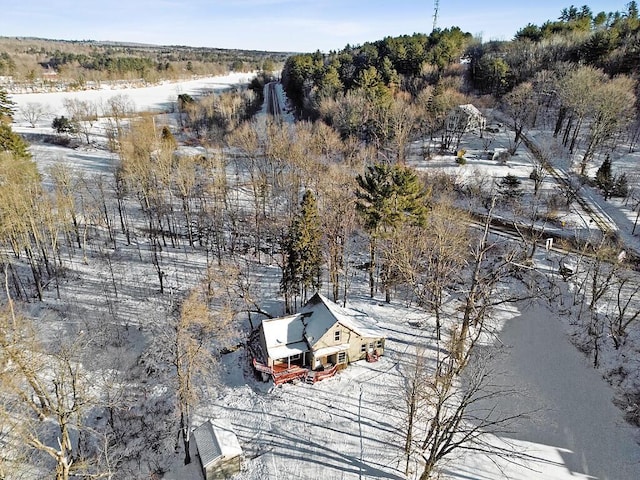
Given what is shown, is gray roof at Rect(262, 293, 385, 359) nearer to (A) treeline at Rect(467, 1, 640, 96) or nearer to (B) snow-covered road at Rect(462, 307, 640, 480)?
(B) snow-covered road at Rect(462, 307, 640, 480)

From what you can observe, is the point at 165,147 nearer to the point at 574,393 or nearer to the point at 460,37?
the point at 574,393

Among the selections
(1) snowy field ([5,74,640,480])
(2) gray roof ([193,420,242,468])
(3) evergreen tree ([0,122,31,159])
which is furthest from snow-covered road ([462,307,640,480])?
(3) evergreen tree ([0,122,31,159])

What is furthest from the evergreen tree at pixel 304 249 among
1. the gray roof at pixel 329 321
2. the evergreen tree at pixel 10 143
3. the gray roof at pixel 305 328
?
the evergreen tree at pixel 10 143

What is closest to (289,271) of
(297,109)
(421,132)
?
(421,132)

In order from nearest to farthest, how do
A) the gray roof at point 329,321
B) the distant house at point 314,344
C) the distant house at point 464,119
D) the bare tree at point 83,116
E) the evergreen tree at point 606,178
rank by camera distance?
the distant house at point 314,344
the gray roof at point 329,321
the evergreen tree at point 606,178
the distant house at point 464,119
the bare tree at point 83,116

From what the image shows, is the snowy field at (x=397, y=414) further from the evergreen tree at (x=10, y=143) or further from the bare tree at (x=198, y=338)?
the evergreen tree at (x=10, y=143)
